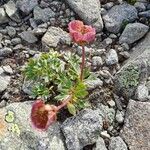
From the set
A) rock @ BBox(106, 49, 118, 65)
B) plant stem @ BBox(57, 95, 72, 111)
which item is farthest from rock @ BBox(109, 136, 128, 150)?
rock @ BBox(106, 49, 118, 65)

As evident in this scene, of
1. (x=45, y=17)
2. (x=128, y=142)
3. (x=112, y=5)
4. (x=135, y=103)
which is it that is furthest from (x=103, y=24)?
(x=128, y=142)

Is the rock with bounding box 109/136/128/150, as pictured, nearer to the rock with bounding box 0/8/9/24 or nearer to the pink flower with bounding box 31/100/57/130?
the pink flower with bounding box 31/100/57/130

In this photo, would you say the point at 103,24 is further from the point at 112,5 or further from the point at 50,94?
the point at 50,94

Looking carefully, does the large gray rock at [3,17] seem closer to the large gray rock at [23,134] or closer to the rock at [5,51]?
the rock at [5,51]

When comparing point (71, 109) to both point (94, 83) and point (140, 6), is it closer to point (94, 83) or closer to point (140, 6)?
point (94, 83)

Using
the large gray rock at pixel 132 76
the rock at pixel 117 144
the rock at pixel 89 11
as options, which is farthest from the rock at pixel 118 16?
the rock at pixel 117 144

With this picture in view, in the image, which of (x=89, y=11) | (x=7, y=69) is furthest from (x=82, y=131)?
(x=89, y=11)
